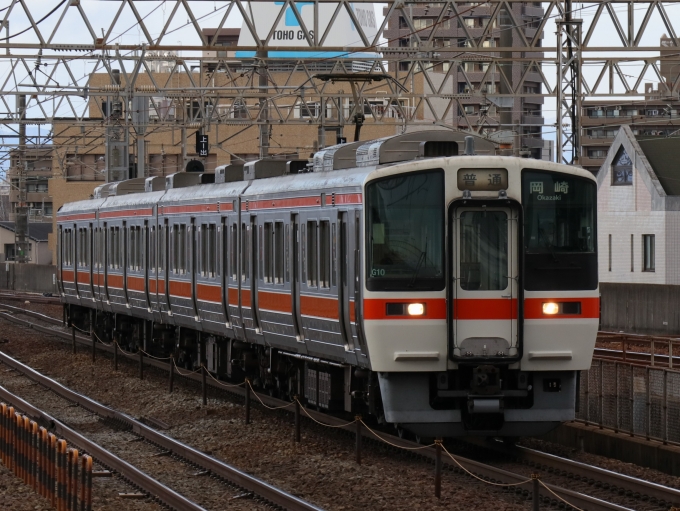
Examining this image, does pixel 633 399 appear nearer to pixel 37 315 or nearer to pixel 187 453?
pixel 187 453

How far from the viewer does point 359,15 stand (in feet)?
253

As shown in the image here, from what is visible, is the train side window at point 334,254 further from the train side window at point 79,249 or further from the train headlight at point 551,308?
the train side window at point 79,249

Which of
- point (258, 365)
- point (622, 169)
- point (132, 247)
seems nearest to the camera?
point (258, 365)

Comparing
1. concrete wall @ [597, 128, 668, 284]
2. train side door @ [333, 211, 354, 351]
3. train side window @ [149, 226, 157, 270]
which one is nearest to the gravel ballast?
train side door @ [333, 211, 354, 351]

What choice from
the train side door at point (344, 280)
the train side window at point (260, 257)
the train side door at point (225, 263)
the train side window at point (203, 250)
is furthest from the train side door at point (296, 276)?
the train side window at point (203, 250)

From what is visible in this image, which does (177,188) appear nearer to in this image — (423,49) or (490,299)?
(423,49)

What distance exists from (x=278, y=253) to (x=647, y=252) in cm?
2119

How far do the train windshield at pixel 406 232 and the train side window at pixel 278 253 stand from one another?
3580 millimetres

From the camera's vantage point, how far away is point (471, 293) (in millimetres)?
12367

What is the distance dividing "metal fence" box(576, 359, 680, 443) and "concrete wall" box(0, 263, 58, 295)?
42.4 m

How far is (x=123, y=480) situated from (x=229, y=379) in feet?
26.3

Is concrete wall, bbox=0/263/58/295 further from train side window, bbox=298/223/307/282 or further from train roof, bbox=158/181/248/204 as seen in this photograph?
train side window, bbox=298/223/307/282

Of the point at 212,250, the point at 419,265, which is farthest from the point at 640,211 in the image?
the point at 419,265

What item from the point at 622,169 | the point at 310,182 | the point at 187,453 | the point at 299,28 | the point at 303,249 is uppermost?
the point at 299,28
